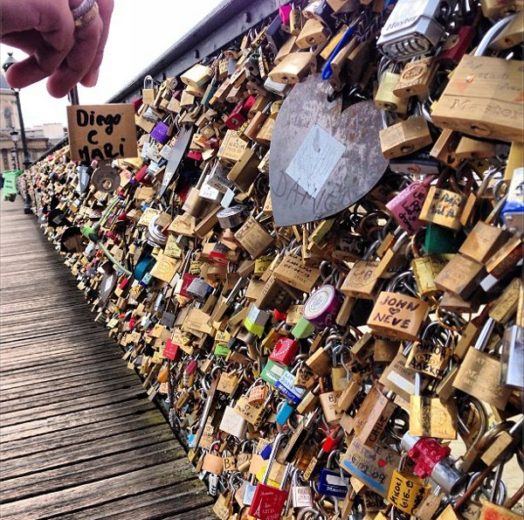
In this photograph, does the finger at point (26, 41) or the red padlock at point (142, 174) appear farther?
the red padlock at point (142, 174)

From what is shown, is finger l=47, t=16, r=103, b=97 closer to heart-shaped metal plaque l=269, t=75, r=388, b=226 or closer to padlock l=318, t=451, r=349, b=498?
heart-shaped metal plaque l=269, t=75, r=388, b=226

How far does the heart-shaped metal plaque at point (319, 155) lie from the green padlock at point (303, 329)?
0.27 metres

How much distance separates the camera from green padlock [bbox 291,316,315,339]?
5.15 ft

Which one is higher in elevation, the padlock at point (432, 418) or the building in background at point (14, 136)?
the padlock at point (432, 418)

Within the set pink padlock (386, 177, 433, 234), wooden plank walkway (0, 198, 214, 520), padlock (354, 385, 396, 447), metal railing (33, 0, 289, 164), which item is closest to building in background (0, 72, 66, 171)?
wooden plank walkway (0, 198, 214, 520)

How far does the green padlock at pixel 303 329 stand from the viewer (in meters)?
1.57

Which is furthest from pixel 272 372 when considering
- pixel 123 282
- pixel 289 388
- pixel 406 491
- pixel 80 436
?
pixel 123 282

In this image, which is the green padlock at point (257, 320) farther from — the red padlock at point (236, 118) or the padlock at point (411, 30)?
the padlock at point (411, 30)

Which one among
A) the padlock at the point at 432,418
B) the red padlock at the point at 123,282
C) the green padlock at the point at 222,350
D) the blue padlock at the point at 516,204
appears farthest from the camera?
the red padlock at the point at 123,282

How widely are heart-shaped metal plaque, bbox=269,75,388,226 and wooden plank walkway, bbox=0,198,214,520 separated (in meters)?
→ 1.42

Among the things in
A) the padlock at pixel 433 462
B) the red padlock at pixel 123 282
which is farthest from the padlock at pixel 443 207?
the red padlock at pixel 123 282

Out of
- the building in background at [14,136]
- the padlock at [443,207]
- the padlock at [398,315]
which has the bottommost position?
the building in background at [14,136]

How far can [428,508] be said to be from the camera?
3.77 ft

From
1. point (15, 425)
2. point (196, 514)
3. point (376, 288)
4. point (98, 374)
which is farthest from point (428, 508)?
point (98, 374)
